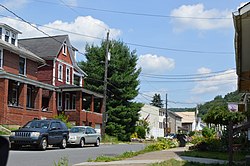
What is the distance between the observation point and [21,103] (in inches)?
1465

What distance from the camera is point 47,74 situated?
46500 mm

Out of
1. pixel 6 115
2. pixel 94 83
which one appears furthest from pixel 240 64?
pixel 94 83

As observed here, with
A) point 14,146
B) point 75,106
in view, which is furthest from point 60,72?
point 14,146

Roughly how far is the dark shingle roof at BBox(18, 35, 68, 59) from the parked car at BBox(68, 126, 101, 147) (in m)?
17.2

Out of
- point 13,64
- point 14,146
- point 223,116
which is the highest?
point 13,64

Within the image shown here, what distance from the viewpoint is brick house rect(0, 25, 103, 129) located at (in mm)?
43688

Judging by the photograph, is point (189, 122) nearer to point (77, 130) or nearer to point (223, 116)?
point (77, 130)

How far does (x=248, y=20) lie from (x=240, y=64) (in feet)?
11.2

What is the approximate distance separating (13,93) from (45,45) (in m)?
11.2

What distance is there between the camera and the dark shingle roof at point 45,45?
153 ft

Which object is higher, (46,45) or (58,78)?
(46,45)

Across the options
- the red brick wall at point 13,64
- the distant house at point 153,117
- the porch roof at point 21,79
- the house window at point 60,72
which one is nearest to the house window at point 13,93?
the porch roof at point 21,79

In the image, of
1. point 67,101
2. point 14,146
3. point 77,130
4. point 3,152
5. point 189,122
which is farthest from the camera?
point 189,122

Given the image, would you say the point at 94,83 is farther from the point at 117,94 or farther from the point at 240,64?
the point at 240,64
